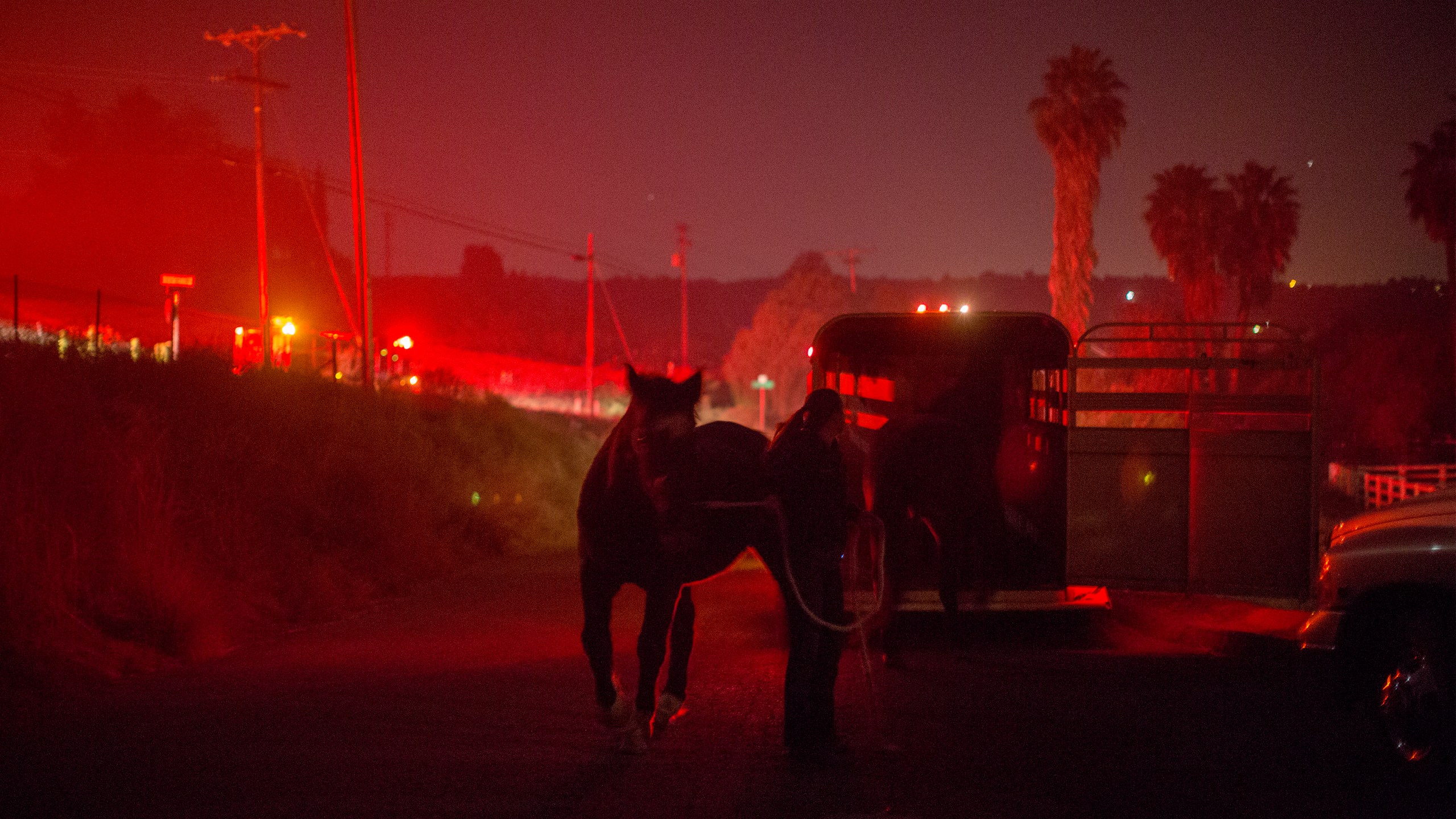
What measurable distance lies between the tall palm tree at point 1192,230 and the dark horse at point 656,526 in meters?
43.2

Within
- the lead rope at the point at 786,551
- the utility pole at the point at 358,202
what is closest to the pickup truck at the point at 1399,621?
the lead rope at the point at 786,551

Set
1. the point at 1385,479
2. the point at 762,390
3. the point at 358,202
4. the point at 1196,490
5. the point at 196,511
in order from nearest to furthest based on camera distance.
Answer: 1. the point at 1196,490
2. the point at 196,511
3. the point at 358,202
4. the point at 1385,479
5. the point at 762,390

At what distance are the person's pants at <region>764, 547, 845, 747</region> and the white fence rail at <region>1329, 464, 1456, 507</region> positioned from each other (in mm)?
24093

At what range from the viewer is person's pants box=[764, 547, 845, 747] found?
572 centimetres

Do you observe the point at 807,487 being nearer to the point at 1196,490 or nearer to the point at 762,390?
the point at 1196,490

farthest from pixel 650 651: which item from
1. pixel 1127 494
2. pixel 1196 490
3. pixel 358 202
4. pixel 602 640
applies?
pixel 358 202

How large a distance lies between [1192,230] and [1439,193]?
8.55m

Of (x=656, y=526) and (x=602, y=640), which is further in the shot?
(x=602, y=640)

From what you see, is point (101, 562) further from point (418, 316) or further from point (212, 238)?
point (418, 316)

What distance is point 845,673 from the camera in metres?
8.12

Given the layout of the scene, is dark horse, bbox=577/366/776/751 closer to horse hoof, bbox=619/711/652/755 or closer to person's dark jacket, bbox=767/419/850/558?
horse hoof, bbox=619/711/652/755

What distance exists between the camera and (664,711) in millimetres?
6031

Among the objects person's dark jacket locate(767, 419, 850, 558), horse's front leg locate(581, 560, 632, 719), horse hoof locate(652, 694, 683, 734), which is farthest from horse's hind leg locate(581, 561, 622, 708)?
person's dark jacket locate(767, 419, 850, 558)

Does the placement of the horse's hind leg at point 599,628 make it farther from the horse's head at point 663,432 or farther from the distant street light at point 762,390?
the distant street light at point 762,390
